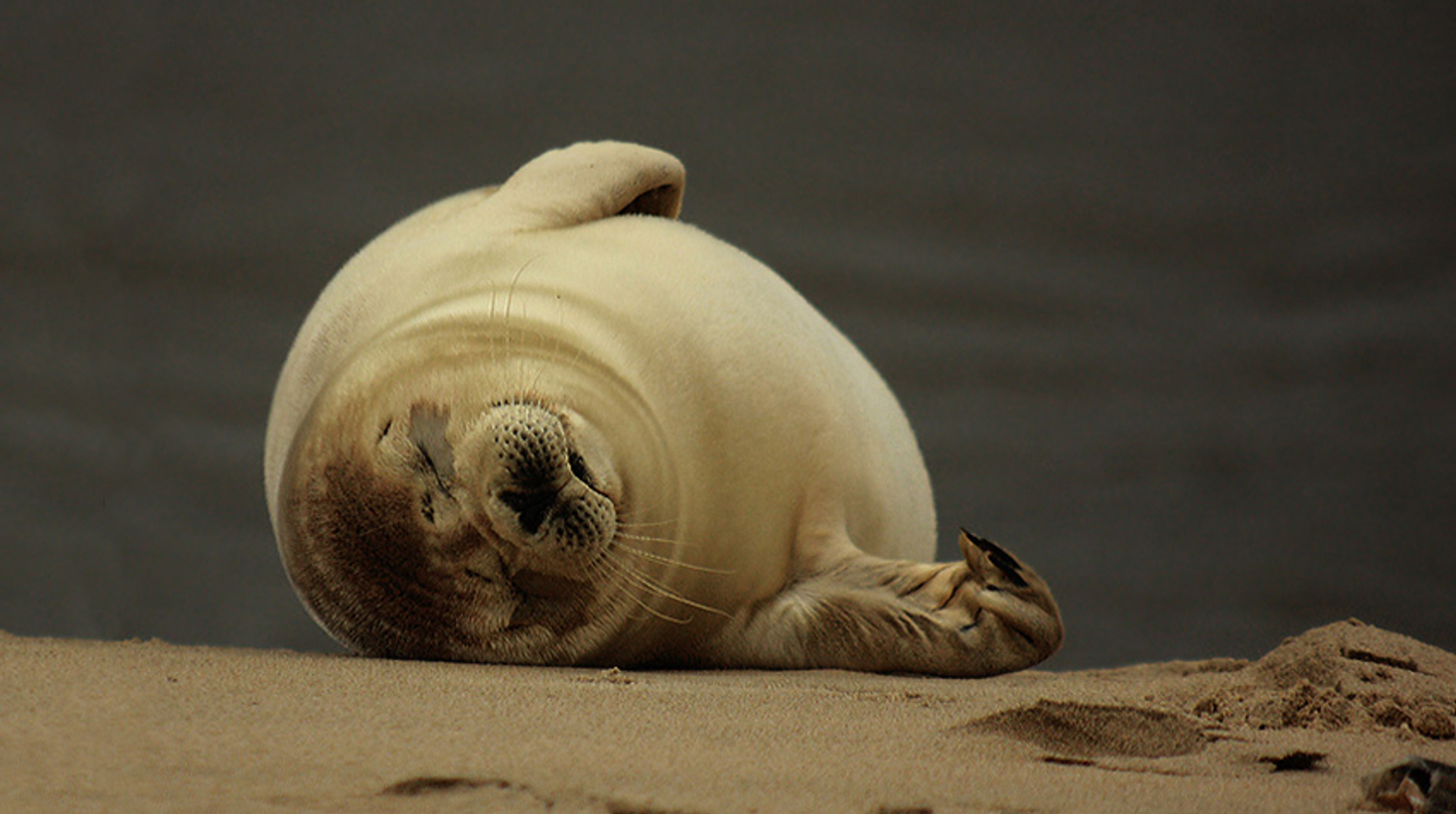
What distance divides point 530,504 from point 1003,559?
0.70m

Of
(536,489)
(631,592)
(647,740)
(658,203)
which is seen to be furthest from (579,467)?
(658,203)

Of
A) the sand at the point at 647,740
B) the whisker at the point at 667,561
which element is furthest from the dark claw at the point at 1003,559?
the whisker at the point at 667,561

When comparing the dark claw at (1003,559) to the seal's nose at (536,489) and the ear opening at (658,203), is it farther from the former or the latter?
the ear opening at (658,203)

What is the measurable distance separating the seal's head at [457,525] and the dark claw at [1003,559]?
521mm

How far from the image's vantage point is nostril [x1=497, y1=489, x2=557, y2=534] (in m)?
1.76

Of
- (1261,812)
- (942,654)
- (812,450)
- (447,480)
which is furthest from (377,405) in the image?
(1261,812)

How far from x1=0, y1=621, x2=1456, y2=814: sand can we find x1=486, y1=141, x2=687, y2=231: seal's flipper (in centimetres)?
89

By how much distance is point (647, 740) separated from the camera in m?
1.22

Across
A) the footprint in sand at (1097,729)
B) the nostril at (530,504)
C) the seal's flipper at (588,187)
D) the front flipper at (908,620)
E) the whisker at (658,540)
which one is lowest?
the front flipper at (908,620)

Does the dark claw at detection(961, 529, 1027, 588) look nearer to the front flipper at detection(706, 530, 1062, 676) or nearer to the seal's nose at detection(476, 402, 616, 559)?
the front flipper at detection(706, 530, 1062, 676)

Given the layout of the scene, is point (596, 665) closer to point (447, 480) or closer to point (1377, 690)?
point (447, 480)

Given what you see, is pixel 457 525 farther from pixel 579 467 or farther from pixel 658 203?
pixel 658 203

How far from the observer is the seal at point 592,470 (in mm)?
1848

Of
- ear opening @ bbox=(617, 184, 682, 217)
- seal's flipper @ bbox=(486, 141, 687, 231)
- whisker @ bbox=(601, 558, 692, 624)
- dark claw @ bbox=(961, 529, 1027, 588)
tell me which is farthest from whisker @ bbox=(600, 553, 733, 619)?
ear opening @ bbox=(617, 184, 682, 217)
